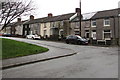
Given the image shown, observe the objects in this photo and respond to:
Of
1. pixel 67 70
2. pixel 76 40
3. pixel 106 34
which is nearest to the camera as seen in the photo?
pixel 67 70

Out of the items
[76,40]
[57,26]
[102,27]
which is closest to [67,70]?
[76,40]

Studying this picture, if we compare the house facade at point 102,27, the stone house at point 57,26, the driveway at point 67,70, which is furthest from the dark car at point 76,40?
the driveway at point 67,70

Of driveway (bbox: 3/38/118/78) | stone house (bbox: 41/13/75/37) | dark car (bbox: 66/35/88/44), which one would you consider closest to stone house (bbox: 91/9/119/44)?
dark car (bbox: 66/35/88/44)

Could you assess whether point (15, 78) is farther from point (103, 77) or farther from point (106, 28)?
point (106, 28)

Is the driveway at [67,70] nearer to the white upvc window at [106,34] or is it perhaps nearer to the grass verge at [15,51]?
the grass verge at [15,51]

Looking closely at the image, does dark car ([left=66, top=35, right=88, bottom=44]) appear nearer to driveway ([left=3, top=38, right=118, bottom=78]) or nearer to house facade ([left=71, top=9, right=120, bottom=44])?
house facade ([left=71, top=9, right=120, bottom=44])

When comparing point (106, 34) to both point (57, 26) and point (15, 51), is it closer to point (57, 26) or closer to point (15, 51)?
point (57, 26)

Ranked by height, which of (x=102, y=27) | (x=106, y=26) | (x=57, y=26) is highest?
(x=57, y=26)

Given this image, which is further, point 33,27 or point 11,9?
point 33,27

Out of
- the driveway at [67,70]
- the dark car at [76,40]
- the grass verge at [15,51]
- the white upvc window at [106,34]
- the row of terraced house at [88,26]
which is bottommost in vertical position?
the driveway at [67,70]

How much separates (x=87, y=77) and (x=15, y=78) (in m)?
3.17

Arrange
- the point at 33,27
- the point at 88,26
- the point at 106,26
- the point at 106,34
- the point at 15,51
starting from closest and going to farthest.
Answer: the point at 15,51, the point at 106,26, the point at 106,34, the point at 88,26, the point at 33,27

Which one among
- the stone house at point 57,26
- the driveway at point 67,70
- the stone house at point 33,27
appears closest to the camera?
the driveway at point 67,70

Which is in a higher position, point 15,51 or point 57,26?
point 57,26
